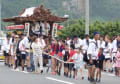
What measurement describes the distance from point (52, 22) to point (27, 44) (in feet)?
18.2

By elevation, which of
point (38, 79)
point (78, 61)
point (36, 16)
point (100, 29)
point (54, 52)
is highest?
point (36, 16)

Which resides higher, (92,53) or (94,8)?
(94,8)

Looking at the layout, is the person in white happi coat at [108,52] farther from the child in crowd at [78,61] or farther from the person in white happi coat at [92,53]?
the person in white happi coat at [92,53]

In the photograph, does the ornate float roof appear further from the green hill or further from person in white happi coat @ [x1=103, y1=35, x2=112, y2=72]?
the green hill

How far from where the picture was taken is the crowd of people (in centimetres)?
2122

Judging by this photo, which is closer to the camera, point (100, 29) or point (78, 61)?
point (78, 61)

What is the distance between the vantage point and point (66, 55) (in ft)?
80.7

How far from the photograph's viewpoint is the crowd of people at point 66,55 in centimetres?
2122

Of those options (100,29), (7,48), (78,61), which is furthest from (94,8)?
(78,61)

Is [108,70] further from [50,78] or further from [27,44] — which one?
[50,78]

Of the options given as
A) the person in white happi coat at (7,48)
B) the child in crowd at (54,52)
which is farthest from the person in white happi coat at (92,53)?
the person in white happi coat at (7,48)

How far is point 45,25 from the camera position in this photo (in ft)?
105

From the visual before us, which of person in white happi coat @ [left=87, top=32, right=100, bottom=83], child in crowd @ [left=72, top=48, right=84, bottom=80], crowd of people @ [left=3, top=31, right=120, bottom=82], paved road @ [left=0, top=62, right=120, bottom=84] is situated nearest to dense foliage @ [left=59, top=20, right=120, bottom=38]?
crowd of people @ [left=3, top=31, right=120, bottom=82]

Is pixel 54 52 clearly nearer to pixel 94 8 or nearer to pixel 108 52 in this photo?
pixel 108 52
